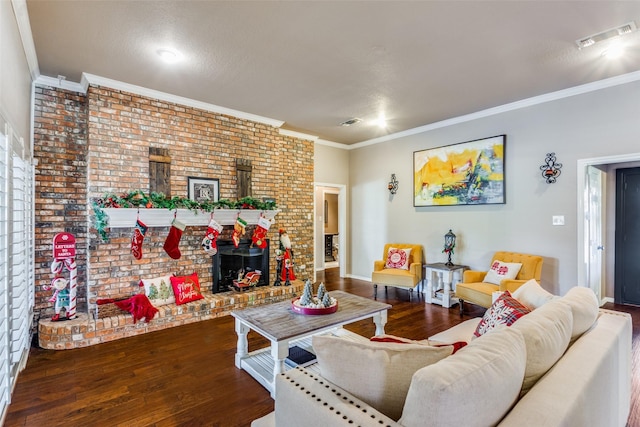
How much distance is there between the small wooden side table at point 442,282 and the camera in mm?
4328

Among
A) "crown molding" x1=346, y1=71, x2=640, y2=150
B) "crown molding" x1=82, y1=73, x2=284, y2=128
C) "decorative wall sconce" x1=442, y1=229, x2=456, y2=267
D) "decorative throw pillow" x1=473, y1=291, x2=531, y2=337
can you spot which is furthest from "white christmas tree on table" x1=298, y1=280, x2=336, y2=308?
"crown molding" x1=346, y1=71, x2=640, y2=150

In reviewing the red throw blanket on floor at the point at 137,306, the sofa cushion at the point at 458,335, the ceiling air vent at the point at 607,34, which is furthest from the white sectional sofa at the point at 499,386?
the red throw blanket on floor at the point at 137,306

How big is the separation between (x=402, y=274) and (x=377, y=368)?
3641 millimetres

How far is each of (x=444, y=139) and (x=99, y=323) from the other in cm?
493

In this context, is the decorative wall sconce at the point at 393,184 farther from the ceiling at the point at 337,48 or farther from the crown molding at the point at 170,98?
the crown molding at the point at 170,98

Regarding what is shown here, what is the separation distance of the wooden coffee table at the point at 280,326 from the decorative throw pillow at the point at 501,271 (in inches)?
74.6

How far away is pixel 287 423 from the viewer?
119 centimetres

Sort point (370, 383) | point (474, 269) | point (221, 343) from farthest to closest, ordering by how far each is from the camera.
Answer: point (474, 269)
point (221, 343)
point (370, 383)

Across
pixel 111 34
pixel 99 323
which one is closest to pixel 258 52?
pixel 111 34

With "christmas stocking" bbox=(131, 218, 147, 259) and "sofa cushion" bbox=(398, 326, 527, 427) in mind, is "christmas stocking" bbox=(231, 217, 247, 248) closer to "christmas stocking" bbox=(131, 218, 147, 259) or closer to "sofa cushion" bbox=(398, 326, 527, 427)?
"christmas stocking" bbox=(131, 218, 147, 259)

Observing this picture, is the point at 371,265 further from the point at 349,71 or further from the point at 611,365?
the point at 611,365

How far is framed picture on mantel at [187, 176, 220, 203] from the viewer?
4.07m

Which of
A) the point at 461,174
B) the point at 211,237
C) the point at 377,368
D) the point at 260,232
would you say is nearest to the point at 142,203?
the point at 211,237

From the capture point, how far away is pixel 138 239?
3.41 metres
